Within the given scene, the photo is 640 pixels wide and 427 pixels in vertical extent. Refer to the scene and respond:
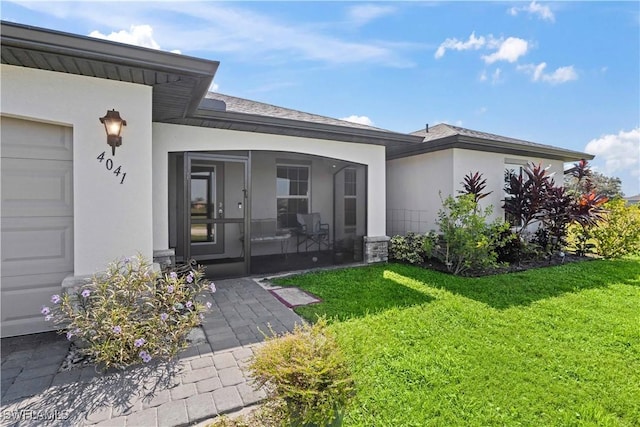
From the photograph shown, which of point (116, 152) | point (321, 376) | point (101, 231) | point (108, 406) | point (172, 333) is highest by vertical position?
point (116, 152)

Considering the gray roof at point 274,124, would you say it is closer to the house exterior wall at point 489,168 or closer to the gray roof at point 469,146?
the gray roof at point 469,146

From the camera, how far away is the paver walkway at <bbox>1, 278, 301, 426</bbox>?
2.19 m

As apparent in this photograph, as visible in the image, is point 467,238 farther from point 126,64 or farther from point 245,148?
point 126,64

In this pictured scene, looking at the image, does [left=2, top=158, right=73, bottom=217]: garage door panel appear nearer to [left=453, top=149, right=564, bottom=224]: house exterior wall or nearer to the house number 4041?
the house number 4041

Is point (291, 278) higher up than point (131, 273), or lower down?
lower down

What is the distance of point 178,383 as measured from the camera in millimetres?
2609

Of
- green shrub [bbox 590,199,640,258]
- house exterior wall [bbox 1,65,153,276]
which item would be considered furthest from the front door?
green shrub [bbox 590,199,640,258]

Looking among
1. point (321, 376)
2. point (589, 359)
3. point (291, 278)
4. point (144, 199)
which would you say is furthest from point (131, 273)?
point (589, 359)

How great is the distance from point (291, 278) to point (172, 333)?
3.06m

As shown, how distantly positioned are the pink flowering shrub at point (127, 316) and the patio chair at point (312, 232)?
5.69m

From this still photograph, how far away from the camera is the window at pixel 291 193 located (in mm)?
9000

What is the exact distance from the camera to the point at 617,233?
328 inches

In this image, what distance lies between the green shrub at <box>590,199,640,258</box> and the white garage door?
38.1 ft

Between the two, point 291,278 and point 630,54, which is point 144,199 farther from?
point 630,54
